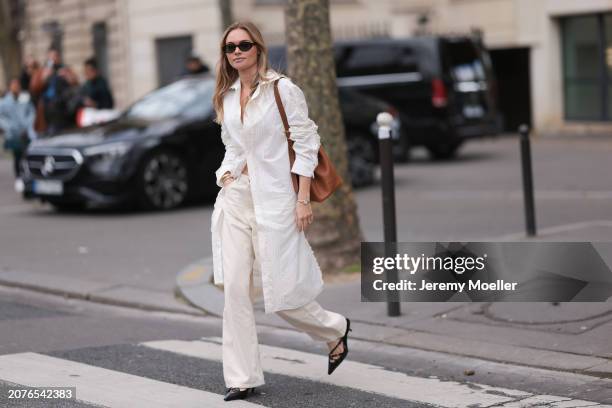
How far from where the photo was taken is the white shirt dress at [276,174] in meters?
5.79

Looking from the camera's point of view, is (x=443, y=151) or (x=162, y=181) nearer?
(x=162, y=181)

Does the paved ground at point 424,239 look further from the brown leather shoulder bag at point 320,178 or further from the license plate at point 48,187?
the brown leather shoulder bag at point 320,178

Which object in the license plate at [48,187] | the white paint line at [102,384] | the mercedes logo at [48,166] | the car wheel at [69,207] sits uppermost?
the mercedes logo at [48,166]

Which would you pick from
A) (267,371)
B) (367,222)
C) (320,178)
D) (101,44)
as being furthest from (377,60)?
(101,44)

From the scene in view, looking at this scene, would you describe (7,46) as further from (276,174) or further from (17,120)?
(276,174)

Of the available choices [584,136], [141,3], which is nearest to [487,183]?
[584,136]

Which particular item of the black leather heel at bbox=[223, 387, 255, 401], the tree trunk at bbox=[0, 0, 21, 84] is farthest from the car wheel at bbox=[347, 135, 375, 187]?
the tree trunk at bbox=[0, 0, 21, 84]

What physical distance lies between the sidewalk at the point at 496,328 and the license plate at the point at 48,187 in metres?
5.51

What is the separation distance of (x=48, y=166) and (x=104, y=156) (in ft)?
2.57

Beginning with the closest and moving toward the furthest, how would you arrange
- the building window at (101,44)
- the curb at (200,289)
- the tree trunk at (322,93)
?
the curb at (200,289) < the tree trunk at (322,93) < the building window at (101,44)

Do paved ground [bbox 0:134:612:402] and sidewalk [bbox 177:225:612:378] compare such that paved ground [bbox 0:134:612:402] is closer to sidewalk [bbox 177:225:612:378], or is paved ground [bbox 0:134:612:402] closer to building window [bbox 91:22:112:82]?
sidewalk [bbox 177:225:612:378]

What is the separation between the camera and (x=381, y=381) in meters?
6.25

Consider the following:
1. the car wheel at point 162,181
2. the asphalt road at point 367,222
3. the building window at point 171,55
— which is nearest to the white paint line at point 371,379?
the asphalt road at point 367,222

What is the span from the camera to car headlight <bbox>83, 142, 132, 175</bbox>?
13539 millimetres
